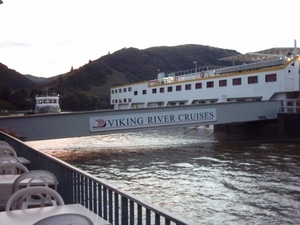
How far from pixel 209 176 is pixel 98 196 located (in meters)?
9.13

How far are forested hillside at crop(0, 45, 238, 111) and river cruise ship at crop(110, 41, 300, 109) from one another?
111 feet

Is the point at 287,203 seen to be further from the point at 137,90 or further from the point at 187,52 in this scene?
the point at 187,52

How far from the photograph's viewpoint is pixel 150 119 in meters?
20.3

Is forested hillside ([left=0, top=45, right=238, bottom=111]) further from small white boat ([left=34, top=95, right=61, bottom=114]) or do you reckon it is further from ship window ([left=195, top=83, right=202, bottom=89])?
ship window ([left=195, top=83, right=202, bottom=89])

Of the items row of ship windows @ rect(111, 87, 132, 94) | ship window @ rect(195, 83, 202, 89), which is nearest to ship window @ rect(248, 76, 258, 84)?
ship window @ rect(195, 83, 202, 89)

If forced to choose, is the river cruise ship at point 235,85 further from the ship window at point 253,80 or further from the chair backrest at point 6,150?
the chair backrest at point 6,150

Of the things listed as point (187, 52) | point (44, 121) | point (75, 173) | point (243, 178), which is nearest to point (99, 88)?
point (187, 52)

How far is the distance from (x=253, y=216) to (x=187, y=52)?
507 feet

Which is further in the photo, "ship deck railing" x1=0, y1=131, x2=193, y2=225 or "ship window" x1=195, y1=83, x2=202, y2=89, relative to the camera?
"ship window" x1=195, y1=83, x2=202, y2=89

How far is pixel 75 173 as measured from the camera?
4.66m

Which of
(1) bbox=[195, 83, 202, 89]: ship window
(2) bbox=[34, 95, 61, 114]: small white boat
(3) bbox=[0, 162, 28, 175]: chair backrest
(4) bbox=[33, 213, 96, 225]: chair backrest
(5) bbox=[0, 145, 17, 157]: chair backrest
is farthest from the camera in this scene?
(2) bbox=[34, 95, 61, 114]: small white boat

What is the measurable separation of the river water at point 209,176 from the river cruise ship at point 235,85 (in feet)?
15.8

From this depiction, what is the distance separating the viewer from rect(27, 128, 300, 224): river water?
876 centimetres

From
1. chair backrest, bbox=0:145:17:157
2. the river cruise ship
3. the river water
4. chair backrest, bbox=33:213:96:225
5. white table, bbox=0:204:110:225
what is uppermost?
the river cruise ship
